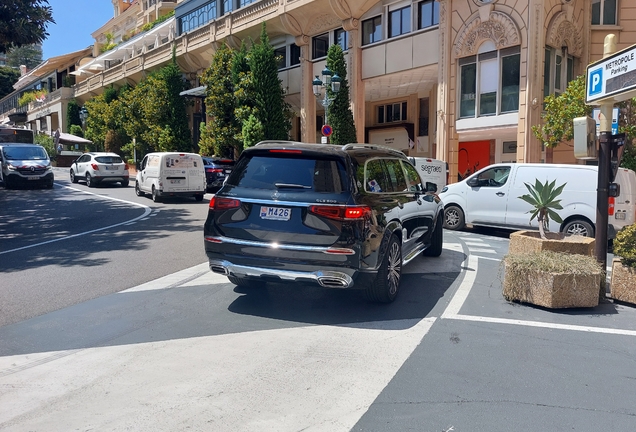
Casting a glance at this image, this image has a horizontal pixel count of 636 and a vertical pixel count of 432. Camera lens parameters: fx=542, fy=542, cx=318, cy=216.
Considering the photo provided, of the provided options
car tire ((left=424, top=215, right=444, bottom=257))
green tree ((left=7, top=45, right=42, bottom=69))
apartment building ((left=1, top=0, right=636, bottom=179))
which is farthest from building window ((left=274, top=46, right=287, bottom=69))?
green tree ((left=7, top=45, right=42, bottom=69))

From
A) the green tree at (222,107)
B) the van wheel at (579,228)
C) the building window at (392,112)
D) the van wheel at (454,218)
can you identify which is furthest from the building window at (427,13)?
the van wheel at (579,228)

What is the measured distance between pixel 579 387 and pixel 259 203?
3448 mm

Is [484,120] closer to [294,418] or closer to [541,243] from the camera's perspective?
[541,243]

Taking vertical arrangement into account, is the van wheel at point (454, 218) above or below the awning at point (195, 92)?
below

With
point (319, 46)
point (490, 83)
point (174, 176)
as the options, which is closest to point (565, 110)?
point (490, 83)

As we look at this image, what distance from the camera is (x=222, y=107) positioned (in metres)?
30.2

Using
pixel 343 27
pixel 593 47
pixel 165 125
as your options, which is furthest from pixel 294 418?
pixel 165 125

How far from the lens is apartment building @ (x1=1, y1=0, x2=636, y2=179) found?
19.6 metres

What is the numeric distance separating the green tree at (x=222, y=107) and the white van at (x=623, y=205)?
71.0 feet

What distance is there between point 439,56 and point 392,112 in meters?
10.3

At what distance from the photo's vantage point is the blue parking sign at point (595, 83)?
6785mm

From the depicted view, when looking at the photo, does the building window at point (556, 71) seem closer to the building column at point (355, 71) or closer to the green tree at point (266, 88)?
the building column at point (355, 71)

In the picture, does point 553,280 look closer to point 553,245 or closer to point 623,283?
point 623,283

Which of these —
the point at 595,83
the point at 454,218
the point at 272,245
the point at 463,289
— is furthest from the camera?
the point at 454,218
